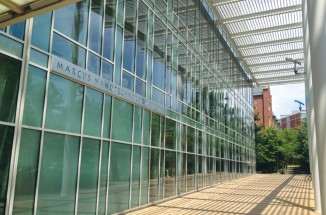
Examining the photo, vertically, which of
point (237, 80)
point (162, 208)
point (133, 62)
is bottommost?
point (162, 208)

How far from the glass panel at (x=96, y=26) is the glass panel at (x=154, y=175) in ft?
17.4

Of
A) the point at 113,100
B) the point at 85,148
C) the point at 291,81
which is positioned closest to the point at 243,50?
the point at 291,81

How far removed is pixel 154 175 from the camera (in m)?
13.7

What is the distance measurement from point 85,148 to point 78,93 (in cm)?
154

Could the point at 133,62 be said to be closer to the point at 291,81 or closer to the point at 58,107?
the point at 58,107

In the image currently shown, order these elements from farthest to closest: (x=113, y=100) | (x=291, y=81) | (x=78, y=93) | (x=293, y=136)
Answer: (x=293, y=136), (x=291, y=81), (x=113, y=100), (x=78, y=93)

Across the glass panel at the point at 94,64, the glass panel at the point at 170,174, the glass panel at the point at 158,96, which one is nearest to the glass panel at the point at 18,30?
the glass panel at the point at 94,64

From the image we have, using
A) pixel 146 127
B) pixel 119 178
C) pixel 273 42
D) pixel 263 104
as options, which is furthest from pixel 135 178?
pixel 263 104

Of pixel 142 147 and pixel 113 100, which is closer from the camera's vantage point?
pixel 113 100

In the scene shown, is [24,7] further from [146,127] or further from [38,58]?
[146,127]

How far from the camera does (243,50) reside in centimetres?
3216

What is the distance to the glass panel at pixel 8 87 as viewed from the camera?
6602 millimetres

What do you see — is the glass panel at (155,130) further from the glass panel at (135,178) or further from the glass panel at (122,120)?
the glass panel at (122,120)

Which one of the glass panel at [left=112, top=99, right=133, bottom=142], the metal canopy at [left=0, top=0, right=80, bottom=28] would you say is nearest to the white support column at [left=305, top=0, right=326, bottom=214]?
the metal canopy at [left=0, top=0, right=80, bottom=28]
